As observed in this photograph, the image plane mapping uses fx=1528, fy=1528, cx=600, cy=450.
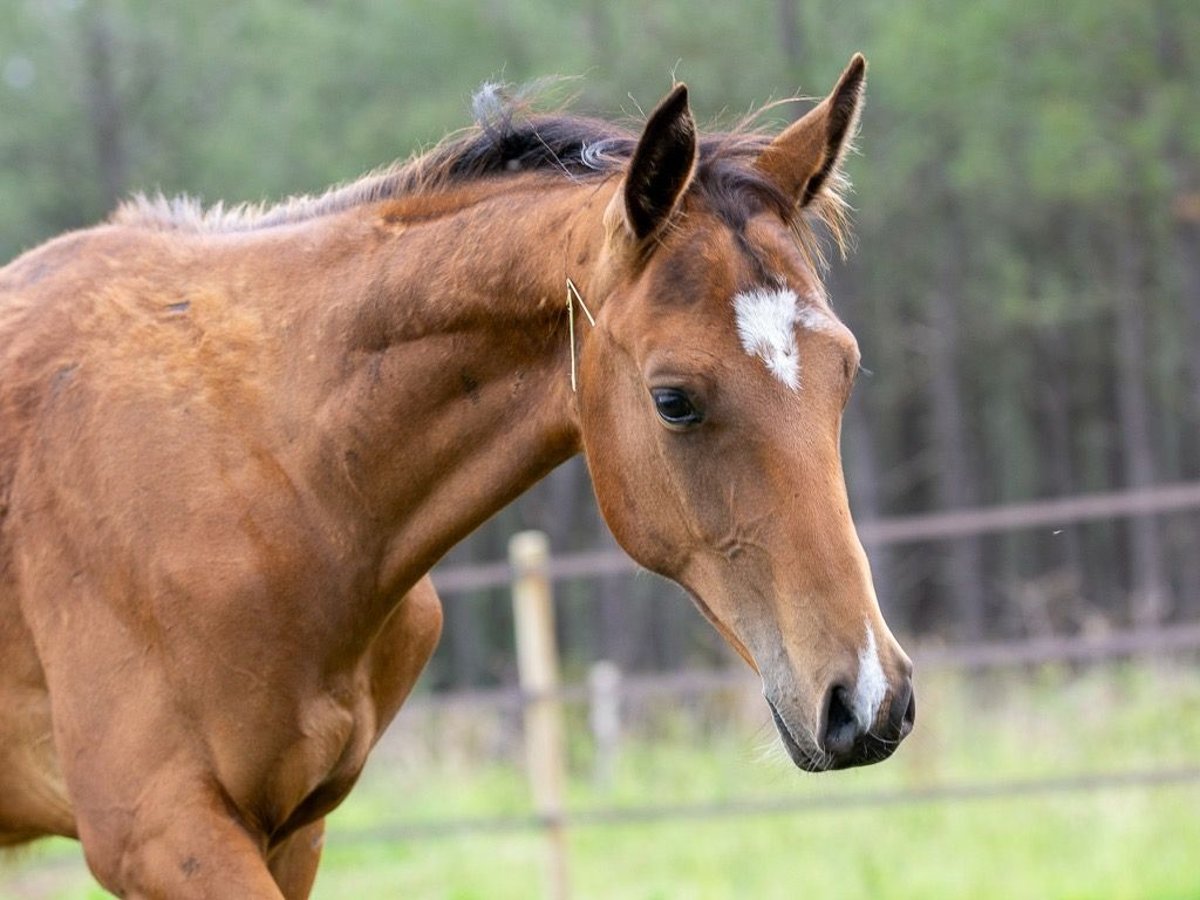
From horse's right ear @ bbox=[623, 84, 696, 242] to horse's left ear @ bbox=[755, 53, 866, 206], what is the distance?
0.84 ft

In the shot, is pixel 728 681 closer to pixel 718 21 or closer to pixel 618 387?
Result: pixel 618 387

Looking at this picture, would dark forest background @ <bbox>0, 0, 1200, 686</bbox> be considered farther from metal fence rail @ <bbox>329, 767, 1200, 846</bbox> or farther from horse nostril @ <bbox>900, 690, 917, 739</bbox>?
horse nostril @ <bbox>900, 690, 917, 739</bbox>

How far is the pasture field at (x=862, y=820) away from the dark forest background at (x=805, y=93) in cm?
213

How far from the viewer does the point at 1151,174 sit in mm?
17719

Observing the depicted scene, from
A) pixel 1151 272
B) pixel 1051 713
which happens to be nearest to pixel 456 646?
pixel 1151 272

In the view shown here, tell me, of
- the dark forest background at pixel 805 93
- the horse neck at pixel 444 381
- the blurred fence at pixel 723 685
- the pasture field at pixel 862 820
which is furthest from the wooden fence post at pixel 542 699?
the dark forest background at pixel 805 93

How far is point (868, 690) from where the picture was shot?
235cm

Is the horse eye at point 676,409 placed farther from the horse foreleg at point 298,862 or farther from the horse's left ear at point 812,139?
the horse foreleg at point 298,862

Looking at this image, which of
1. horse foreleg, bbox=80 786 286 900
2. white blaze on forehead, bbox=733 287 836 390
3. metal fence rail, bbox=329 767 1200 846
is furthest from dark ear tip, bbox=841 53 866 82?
metal fence rail, bbox=329 767 1200 846

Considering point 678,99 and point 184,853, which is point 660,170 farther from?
point 184,853

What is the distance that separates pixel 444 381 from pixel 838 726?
111 centimetres

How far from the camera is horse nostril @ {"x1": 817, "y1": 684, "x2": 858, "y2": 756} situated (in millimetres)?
2367

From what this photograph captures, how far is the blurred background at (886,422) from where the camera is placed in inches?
300

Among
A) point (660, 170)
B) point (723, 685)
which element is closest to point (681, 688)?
point (723, 685)
